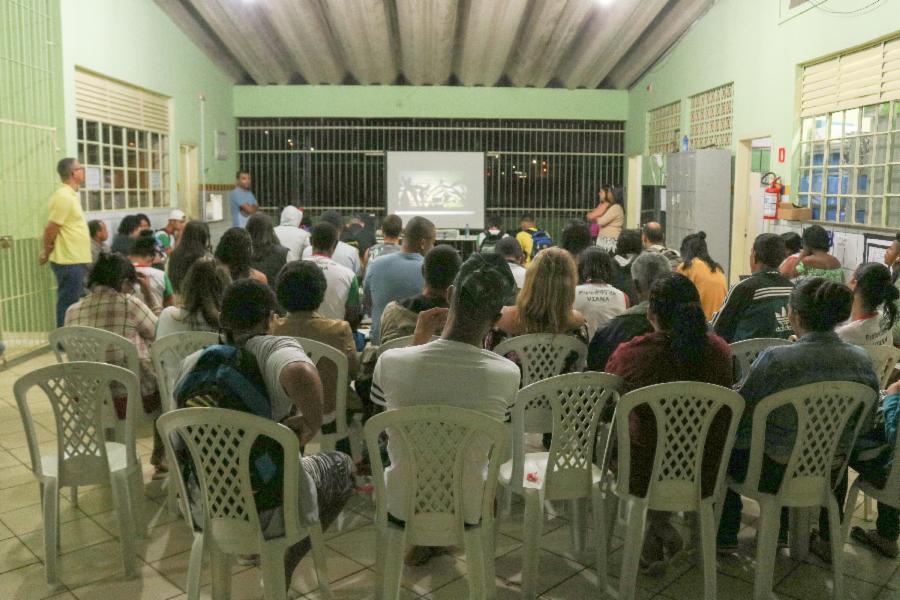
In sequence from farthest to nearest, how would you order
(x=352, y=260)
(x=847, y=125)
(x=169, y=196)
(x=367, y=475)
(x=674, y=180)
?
(x=169, y=196) → (x=674, y=180) → (x=847, y=125) → (x=352, y=260) → (x=367, y=475)

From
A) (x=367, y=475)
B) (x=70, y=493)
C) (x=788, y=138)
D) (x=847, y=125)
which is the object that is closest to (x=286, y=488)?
(x=367, y=475)

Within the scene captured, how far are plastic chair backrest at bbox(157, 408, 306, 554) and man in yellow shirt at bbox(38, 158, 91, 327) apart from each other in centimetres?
451

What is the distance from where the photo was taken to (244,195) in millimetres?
11039

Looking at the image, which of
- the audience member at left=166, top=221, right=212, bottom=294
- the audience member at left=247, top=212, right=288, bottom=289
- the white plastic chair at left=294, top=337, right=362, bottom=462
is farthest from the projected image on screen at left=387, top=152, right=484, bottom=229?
the white plastic chair at left=294, top=337, right=362, bottom=462

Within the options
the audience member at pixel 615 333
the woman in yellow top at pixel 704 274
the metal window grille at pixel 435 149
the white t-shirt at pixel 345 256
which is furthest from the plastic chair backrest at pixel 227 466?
the metal window grille at pixel 435 149

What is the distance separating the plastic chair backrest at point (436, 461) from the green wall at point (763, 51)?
4728 millimetres

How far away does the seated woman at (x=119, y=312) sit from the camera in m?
3.44

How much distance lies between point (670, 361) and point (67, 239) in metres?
5.18

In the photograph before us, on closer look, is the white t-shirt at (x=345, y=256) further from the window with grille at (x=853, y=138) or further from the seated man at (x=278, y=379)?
the window with grille at (x=853, y=138)

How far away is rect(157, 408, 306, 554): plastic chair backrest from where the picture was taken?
2088mm

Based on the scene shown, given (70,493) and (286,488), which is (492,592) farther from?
(70,493)

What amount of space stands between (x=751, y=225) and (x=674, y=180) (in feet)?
4.01

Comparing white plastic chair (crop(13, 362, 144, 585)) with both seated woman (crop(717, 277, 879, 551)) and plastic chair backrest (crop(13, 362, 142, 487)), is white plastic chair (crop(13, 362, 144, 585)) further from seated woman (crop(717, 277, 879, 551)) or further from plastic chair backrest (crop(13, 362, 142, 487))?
seated woman (crop(717, 277, 879, 551))

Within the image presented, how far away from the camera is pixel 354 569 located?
111 inches
